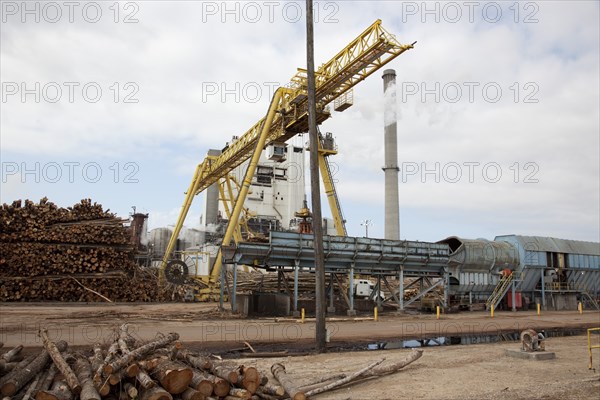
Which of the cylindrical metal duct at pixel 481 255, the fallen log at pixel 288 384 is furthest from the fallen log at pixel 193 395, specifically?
the cylindrical metal duct at pixel 481 255

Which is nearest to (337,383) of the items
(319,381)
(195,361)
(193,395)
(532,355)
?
(319,381)

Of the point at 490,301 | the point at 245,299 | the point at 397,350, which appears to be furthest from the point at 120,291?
the point at 490,301

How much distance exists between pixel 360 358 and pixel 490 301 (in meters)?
22.9

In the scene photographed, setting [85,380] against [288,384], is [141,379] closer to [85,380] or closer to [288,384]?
[85,380]

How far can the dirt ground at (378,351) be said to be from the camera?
7.97 meters

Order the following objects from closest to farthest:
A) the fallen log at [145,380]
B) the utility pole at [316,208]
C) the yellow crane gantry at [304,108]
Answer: the fallen log at [145,380], the utility pole at [316,208], the yellow crane gantry at [304,108]

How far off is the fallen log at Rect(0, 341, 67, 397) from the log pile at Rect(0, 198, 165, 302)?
21.5m

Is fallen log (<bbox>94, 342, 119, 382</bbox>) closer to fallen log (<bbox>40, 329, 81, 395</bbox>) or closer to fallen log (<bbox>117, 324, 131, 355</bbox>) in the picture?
fallen log (<bbox>117, 324, 131, 355</bbox>)

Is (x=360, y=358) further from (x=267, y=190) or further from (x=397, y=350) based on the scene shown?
(x=267, y=190)

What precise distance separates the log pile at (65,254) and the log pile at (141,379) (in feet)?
67.9

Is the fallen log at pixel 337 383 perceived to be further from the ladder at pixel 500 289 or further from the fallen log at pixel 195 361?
the ladder at pixel 500 289

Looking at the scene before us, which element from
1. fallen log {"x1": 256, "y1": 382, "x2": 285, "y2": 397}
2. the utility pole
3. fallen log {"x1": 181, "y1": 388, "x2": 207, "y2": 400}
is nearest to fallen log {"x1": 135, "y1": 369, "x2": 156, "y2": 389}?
fallen log {"x1": 181, "y1": 388, "x2": 207, "y2": 400}

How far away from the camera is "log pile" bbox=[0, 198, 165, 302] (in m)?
25.8

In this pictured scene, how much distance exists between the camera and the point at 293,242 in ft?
74.6
